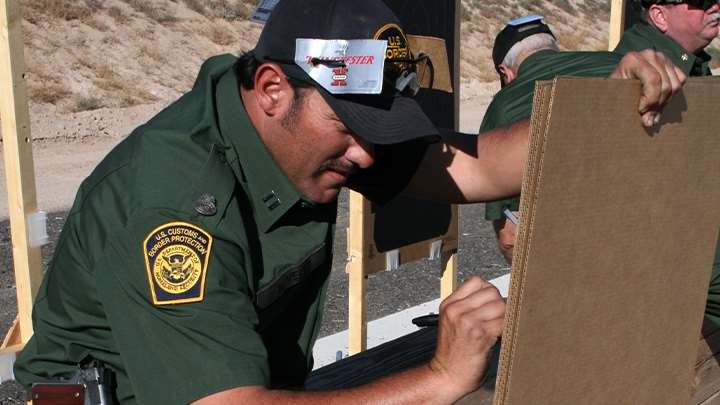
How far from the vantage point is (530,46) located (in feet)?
12.0

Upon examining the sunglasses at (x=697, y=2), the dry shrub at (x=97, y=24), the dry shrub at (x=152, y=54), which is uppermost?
the sunglasses at (x=697, y=2)

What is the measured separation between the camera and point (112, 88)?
16.4 meters

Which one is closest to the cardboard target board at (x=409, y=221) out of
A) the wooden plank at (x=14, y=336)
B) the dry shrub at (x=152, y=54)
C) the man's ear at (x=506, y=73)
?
the man's ear at (x=506, y=73)

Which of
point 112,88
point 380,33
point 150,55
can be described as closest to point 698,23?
point 380,33

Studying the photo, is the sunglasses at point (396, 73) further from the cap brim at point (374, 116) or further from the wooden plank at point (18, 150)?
the wooden plank at point (18, 150)

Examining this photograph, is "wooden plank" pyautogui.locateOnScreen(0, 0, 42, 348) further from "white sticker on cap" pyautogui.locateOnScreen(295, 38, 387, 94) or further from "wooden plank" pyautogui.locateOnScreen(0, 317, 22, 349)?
"white sticker on cap" pyautogui.locateOnScreen(295, 38, 387, 94)

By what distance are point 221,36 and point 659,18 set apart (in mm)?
17721

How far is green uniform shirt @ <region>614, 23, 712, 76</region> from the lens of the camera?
11.3 feet

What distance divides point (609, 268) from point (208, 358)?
27.0 inches

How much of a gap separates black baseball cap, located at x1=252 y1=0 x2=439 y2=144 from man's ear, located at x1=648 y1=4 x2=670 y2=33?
2.05m

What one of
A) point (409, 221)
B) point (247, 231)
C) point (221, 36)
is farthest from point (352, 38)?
point (221, 36)

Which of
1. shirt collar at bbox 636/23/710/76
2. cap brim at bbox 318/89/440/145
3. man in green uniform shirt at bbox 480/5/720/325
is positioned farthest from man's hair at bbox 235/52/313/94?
shirt collar at bbox 636/23/710/76

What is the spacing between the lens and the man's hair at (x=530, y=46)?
12.0 feet

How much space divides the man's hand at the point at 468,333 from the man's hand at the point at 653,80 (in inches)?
Answer: 15.1
